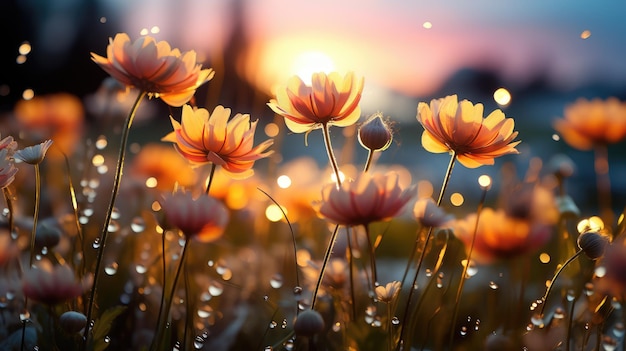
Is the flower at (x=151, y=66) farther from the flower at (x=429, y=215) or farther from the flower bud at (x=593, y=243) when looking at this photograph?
the flower bud at (x=593, y=243)

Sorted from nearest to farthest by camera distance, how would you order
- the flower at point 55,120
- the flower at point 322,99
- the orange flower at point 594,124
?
the flower at point 322,99
the orange flower at point 594,124
the flower at point 55,120

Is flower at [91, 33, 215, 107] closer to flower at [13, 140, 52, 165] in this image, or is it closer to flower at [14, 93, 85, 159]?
flower at [13, 140, 52, 165]

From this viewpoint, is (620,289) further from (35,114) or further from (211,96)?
(35,114)

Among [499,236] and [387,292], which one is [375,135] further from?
[499,236]

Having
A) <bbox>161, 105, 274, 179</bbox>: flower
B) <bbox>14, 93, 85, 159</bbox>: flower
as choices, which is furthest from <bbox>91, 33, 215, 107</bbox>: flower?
<bbox>14, 93, 85, 159</bbox>: flower

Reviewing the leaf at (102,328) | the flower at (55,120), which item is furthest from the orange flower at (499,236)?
the flower at (55,120)

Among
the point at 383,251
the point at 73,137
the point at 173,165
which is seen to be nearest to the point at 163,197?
the point at 173,165
